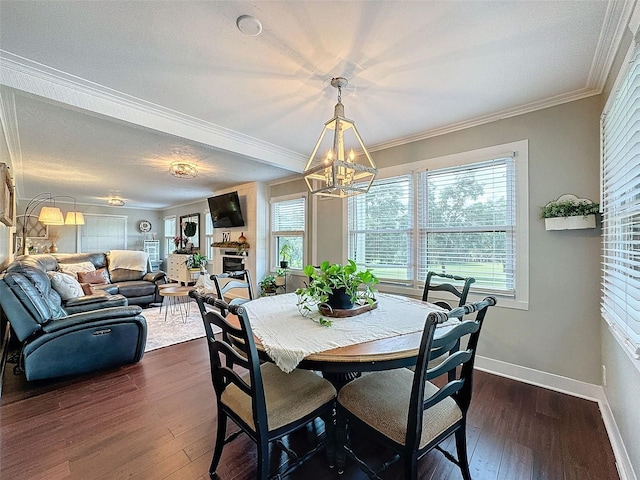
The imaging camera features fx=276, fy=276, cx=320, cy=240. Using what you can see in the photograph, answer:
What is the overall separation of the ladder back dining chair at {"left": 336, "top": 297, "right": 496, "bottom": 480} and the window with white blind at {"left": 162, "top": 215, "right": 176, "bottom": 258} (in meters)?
8.92

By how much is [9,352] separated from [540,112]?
605cm

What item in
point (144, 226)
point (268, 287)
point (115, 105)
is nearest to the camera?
point (115, 105)

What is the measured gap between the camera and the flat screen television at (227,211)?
554 cm

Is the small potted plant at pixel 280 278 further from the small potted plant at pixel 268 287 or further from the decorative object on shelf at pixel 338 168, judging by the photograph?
the decorative object on shelf at pixel 338 168

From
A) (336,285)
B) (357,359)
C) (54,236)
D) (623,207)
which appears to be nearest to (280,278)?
(336,285)

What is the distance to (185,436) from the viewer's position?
1.83m

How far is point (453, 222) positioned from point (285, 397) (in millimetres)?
2470

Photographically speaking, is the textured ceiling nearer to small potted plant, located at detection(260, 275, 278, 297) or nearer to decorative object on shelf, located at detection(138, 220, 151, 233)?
small potted plant, located at detection(260, 275, 278, 297)

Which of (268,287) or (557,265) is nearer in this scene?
(557,265)

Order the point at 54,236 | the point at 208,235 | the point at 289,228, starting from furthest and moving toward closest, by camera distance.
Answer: the point at 54,236, the point at 208,235, the point at 289,228

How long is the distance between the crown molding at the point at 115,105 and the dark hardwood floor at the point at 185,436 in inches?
93.9

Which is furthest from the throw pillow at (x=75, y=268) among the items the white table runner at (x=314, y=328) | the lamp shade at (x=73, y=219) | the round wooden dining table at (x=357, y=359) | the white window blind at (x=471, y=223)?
the white window blind at (x=471, y=223)

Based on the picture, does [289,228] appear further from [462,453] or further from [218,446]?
[462,453]

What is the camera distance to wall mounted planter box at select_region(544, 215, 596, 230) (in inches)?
86.1
